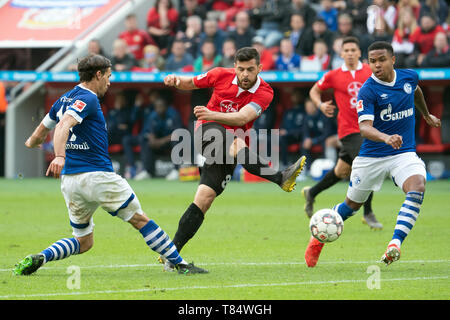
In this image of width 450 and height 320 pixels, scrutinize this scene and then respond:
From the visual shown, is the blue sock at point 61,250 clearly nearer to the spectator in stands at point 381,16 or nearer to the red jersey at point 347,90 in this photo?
the red jersey at point 347,90

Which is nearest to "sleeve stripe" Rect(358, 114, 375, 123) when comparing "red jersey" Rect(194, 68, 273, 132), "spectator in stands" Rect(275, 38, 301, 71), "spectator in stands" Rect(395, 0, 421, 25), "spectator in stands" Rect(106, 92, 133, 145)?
"red jersey" Rect(194, 68, 273, 132)

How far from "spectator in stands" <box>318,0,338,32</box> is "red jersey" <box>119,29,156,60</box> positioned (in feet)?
16.1

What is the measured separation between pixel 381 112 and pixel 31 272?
12.1ft

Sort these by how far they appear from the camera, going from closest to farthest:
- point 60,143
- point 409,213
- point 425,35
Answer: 1. point 60,143
2. point 409,213
3. point 425,35

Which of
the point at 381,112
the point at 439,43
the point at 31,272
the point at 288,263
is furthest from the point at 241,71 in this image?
the point at 439,43

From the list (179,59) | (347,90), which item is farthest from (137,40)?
(347,90)

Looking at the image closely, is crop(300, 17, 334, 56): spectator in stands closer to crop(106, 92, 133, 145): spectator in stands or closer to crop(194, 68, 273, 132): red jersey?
crop(106, 92, 133, 145): spectator in stands

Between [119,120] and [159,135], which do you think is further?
[119,120]

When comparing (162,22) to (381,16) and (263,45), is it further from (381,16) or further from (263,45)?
(381,16)

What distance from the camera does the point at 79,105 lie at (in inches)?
272

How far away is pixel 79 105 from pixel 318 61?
1292 centimetres

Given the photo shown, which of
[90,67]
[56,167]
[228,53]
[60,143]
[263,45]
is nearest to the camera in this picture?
[56,167]

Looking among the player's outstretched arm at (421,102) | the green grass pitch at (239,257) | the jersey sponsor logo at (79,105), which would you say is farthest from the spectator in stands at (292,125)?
the jersey sponsor logo at (79,105)

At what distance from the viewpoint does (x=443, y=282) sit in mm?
6855
